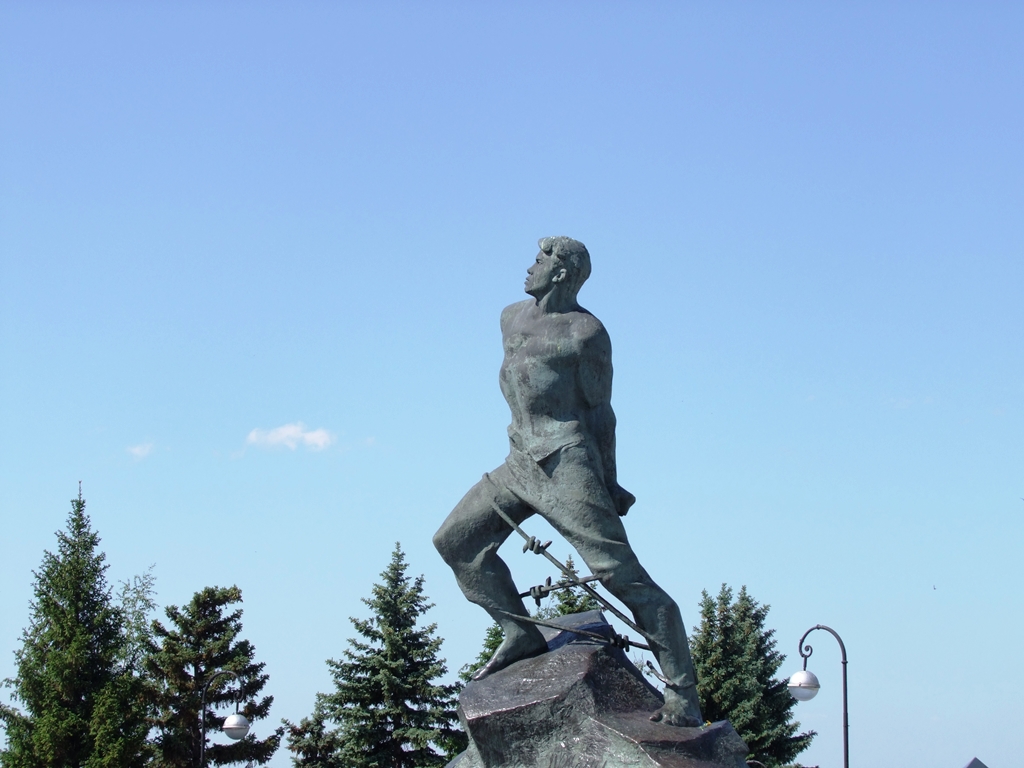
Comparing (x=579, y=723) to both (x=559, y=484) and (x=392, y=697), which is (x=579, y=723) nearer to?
(x=559, y=484)

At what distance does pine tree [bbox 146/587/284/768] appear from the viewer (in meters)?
27.1

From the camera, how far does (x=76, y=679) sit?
82.6ft

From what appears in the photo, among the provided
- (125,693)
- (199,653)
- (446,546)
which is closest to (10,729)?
(125,693)

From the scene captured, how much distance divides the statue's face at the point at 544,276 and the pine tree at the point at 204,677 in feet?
61.3

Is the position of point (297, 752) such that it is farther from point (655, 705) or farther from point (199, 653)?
point (655, 705)

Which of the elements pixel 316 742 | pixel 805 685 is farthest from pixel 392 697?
pixel 805 685

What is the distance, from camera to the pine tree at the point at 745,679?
26.7 metres

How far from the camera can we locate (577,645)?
990cm

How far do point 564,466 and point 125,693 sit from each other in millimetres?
17682

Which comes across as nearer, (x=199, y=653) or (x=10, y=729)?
(x=10, y=729)

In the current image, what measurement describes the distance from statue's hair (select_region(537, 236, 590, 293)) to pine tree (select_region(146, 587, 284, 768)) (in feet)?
61.5

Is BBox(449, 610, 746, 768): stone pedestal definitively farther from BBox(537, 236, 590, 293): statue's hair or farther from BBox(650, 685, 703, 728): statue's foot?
BBox(537, 236, 590, 293): statue's hair

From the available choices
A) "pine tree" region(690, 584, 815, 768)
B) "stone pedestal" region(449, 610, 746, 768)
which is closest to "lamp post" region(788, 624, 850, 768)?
"stone pedestal" region(449, 610, 746, 768)

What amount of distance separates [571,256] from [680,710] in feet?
10.8
